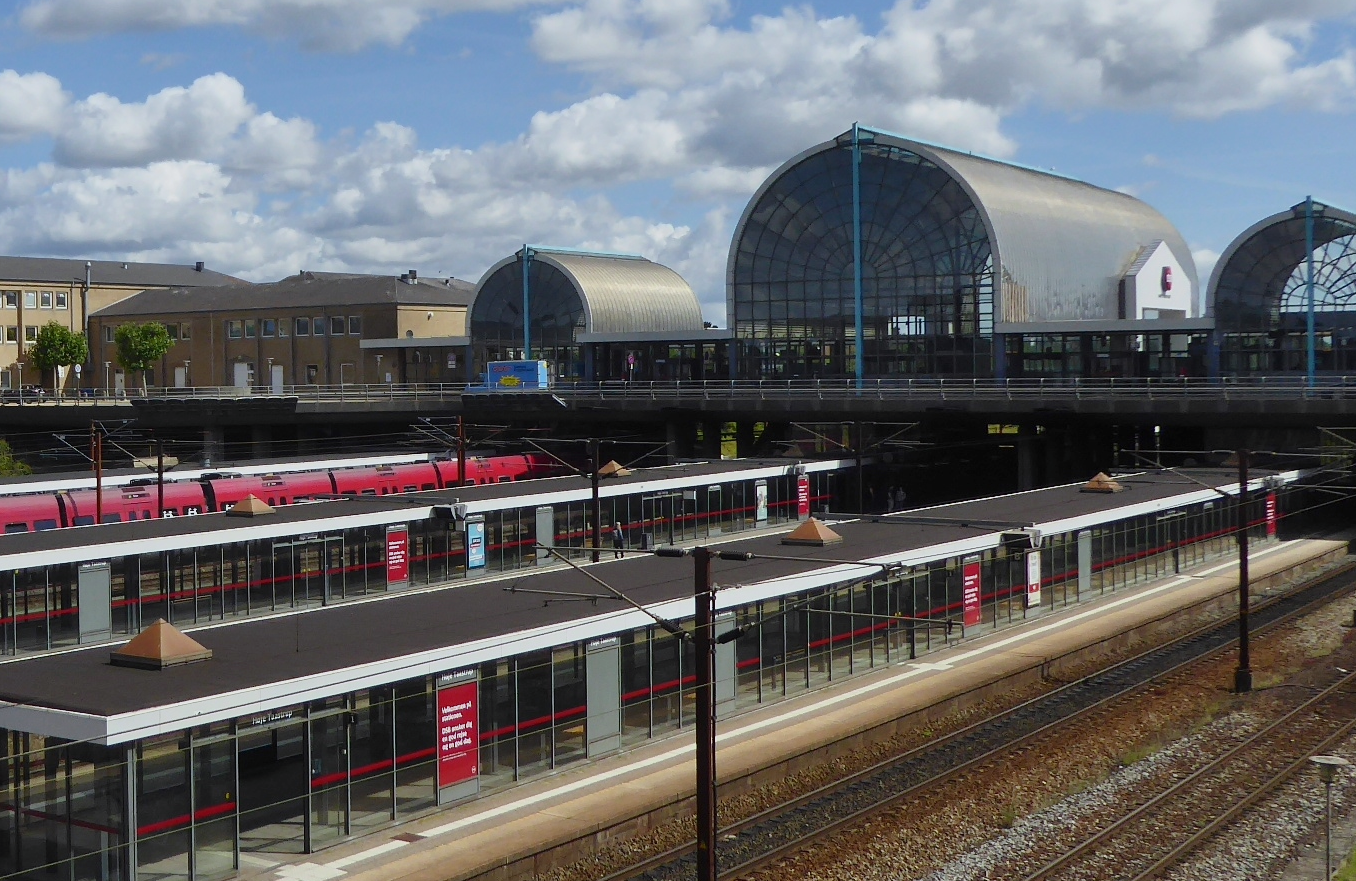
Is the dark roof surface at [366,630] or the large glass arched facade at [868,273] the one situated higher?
the large glass arched facade at [868,273]

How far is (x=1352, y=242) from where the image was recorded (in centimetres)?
6103

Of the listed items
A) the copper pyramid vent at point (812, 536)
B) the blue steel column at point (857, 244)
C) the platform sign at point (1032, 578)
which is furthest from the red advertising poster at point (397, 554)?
the blue steel column at point (857, 244)

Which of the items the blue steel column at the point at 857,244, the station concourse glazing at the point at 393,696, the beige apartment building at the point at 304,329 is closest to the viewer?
the station concourse glazing at the point at 393,696

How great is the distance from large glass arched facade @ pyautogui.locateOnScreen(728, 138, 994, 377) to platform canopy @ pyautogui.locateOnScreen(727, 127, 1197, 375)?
70 mm

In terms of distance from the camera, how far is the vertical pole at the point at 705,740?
54.7 feet

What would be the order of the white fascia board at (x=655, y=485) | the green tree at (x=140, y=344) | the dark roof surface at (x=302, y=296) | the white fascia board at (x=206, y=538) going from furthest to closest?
the green tree at (x=140, y=344), the dark roof surface at (x=302, y=296), the white fascia board at (x=655, y=485), the white fascia board at (x=206, y=538)

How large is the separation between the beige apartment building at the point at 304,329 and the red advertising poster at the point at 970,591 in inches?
2570

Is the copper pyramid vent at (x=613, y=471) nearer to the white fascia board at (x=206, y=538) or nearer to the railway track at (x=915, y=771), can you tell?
the white fascia board at (x=206, y=538)

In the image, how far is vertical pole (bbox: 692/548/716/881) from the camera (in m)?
→ 16.7

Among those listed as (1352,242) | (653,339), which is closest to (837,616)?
(1352,242)

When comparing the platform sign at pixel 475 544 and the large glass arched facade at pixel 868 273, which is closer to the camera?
the platform sign at pixel 475 544

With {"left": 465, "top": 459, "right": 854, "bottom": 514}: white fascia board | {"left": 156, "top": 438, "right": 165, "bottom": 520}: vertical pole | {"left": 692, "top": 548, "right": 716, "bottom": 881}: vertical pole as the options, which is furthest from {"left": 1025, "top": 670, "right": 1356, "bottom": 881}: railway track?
{"left": 156, "top": 438, "right": 165, "bottom": 520}: vertical pole

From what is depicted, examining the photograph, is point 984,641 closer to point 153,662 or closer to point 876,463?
point 153,662

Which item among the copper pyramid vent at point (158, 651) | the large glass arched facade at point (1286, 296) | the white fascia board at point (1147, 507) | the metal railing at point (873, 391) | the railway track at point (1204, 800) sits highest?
the large glass arched facade at point (1286, 296)
